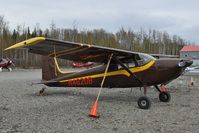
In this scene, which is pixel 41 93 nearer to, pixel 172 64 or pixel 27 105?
pixel 27 105

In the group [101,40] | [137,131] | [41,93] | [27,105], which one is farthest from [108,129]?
[101,40]

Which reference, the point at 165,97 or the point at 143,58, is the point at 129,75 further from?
the point at 165,97

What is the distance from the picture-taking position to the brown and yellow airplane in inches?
395

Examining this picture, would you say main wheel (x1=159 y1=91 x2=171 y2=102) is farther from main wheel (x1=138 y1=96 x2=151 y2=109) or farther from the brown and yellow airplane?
main wheel (x1=138 y1=96 x2=151 y2=109)

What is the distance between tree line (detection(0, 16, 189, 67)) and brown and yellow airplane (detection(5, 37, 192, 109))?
32.4 metres

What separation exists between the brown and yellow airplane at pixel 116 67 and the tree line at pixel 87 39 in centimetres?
3239

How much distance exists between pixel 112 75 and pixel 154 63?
188 cm

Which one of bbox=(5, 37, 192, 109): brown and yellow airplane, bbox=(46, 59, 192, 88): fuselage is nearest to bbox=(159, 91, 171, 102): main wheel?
bbox=(5, 37, 192, 109): brown and yellow airplane

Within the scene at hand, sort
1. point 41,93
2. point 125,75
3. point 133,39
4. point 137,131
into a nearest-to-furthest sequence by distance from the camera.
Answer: point 137,131 < point 125,75 < point 41,93 < point 133,39

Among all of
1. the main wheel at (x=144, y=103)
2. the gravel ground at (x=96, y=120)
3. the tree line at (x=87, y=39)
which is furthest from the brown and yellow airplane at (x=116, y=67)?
the tree line at (x=87, y=39)

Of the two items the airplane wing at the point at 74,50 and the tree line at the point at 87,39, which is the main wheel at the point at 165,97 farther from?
the tree line at the point at 87,39

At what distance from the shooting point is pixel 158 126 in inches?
280

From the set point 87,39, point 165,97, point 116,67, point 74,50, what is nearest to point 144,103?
point 165,97

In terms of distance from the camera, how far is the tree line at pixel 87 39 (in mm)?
62125
